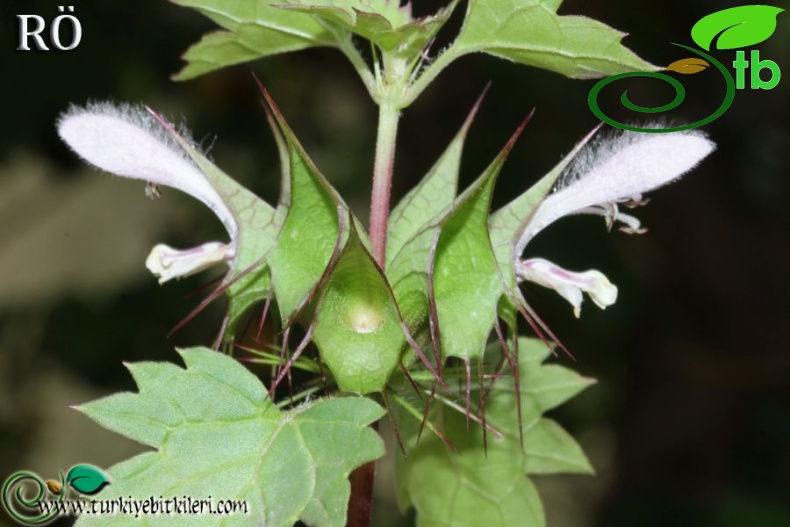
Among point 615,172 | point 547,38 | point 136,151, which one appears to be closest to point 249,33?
point 136,151

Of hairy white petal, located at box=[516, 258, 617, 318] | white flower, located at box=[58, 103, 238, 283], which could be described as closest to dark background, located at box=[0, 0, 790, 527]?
white flower, located at box=[58, 103, 238, 283]

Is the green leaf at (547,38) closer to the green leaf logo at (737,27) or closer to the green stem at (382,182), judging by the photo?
the green stem at (382,182)

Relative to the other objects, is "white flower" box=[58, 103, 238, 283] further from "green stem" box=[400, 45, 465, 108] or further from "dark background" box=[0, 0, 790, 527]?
"dark background" box=[0, 0, 790, 527]

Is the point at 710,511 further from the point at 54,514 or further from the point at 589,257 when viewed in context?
the point at 54,514

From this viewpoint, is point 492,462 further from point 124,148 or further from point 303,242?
point 124,148

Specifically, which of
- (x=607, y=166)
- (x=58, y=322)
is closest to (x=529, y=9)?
(x=607, y=166)
